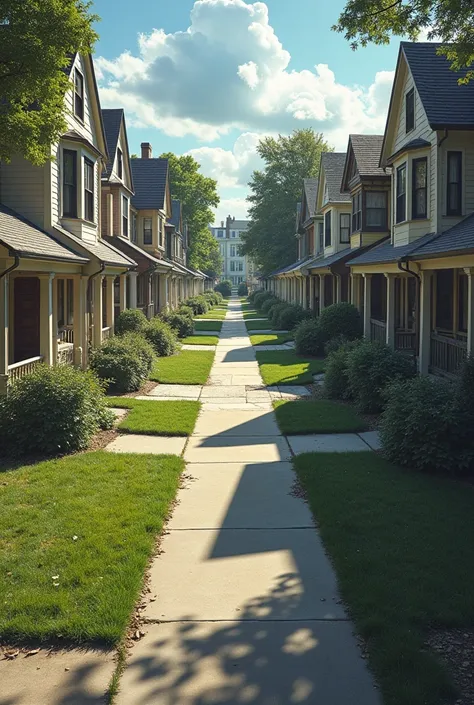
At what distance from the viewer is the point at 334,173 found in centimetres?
3366

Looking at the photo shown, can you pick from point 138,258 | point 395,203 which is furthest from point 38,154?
point 138,258

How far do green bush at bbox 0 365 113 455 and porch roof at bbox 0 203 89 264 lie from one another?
2210 mm

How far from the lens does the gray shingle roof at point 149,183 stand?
34625 mm

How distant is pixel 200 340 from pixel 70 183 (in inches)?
572

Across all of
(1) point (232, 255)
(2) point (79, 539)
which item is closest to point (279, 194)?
(2) point (79, 539)

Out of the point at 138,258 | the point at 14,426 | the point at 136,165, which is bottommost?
the point at 14,426

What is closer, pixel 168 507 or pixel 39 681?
pixel 39 681

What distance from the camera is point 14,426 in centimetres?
1051

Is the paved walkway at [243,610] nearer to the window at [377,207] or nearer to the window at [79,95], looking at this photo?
the window at [79,95]

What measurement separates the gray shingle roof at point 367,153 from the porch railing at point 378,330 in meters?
6.46

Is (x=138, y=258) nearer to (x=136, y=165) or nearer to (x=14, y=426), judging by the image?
(x=136, y=165)

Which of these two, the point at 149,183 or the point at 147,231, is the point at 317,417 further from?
the point at 149,183

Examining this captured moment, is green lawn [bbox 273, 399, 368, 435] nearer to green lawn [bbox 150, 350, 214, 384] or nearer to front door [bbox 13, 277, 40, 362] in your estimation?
green lawn [bbox 150, 350, 214, 384]

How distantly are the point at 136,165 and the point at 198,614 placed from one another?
35.5m
